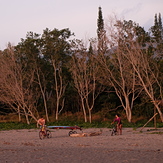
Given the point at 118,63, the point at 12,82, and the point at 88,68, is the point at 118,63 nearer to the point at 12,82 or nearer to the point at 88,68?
the point at 88,68

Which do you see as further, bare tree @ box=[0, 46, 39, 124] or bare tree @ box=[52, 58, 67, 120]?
bare tree @ box=[52, 58, 67, 120]

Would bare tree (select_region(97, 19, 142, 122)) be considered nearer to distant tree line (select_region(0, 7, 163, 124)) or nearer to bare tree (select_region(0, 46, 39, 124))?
distant tree line (select_region(0, 7, 163, 124))

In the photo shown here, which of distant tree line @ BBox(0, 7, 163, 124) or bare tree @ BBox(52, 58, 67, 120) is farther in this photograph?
bare tree @ BBox(52, 58, 67, 120)

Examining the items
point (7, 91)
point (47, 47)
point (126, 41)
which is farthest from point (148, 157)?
point (47, 47)

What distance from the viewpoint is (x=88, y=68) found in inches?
1810

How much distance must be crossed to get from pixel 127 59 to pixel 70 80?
546 inches

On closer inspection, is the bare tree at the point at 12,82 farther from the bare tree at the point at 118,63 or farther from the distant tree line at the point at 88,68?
the bare tree at the point at 118,63

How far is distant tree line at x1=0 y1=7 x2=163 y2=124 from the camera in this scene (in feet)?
128

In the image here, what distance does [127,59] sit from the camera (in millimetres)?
40281

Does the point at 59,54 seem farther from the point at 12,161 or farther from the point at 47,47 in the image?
the point at 12,161

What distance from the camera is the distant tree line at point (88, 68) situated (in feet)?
128

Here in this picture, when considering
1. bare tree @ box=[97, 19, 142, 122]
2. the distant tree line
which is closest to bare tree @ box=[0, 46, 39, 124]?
the distant tree line

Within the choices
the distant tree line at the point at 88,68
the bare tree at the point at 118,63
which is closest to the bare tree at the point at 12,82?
the distant tree line at the point at 88,68

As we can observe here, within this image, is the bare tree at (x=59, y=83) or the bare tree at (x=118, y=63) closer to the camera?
the bare tree at (x=118, y=63)
